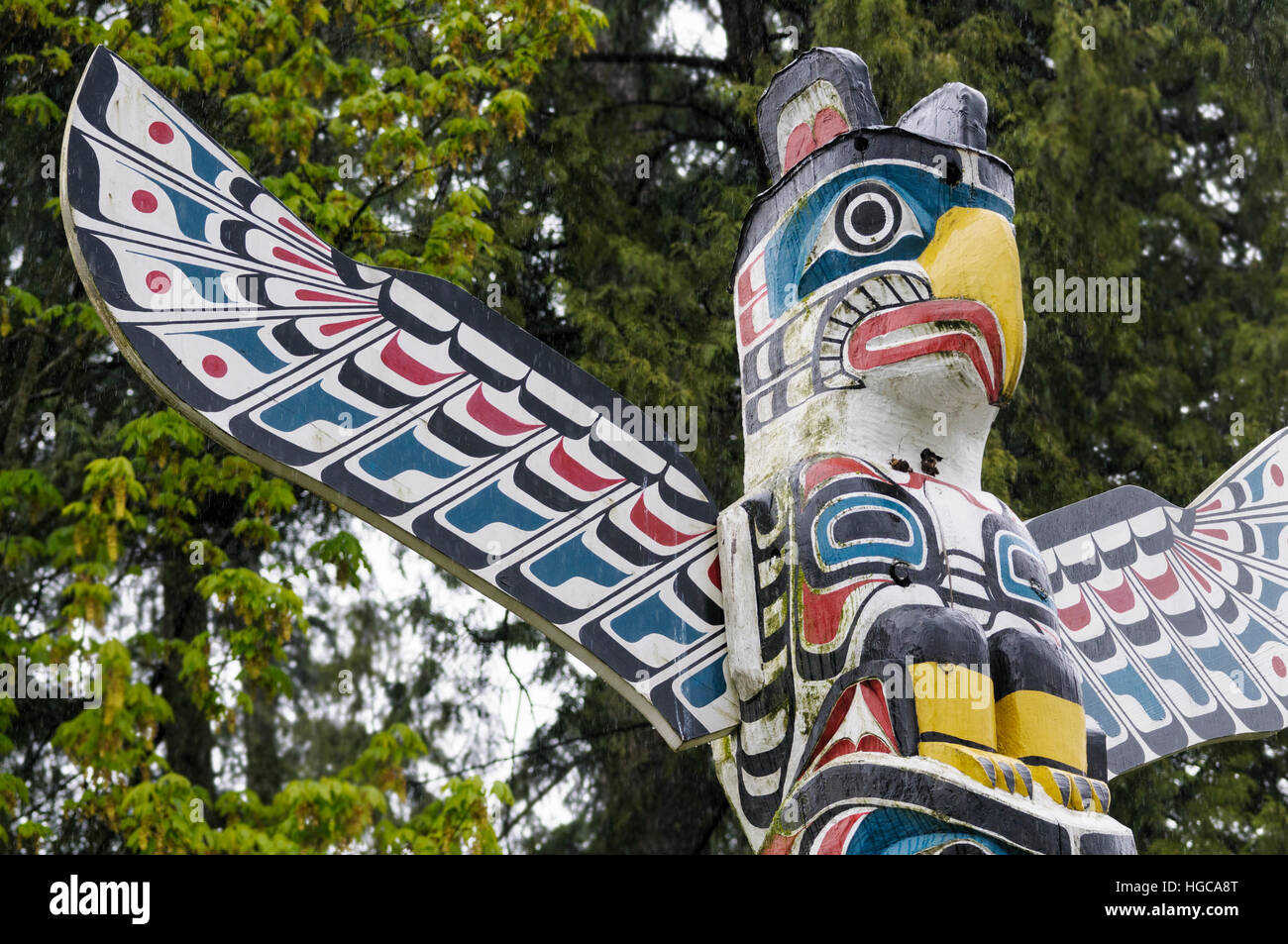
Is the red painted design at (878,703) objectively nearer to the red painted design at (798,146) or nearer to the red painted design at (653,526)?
the red painted design at (653,526)

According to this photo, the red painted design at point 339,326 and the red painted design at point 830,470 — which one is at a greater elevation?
the red painted design at point 339,326

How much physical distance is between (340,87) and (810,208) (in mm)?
3816

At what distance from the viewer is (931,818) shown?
129 inches

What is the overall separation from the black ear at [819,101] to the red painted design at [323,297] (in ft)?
4.16

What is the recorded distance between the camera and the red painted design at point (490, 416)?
3.85m

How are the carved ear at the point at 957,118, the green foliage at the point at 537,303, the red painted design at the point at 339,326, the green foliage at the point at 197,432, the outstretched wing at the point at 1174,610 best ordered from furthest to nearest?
the green foliage at the point at 537,303 < the green foliage at the point at 197,432 < the outstretched wing at the point at 1174,610 < the carved ear at the point at 957,118 < the red painted design at the point at 339,326

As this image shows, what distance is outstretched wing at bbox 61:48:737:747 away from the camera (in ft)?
11.7

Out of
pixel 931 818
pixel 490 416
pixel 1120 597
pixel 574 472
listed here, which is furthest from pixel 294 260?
pixel 1120 597

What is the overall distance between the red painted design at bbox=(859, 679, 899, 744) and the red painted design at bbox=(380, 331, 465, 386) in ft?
4.16

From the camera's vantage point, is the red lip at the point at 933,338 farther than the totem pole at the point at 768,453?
Yes

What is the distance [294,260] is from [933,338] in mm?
1585

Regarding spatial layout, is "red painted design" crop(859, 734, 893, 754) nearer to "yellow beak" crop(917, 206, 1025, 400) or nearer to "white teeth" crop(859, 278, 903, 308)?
"yellow beak" crop(917, 206, 1025, 400)

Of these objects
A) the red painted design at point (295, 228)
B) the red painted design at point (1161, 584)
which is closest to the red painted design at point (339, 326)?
the red painted design at point (295, 228)

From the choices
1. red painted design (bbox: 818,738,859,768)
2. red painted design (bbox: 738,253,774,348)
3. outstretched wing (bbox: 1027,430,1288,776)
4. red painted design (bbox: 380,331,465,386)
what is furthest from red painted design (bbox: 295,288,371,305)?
outstretched wing (bbox: 1027,430,1288,776)
